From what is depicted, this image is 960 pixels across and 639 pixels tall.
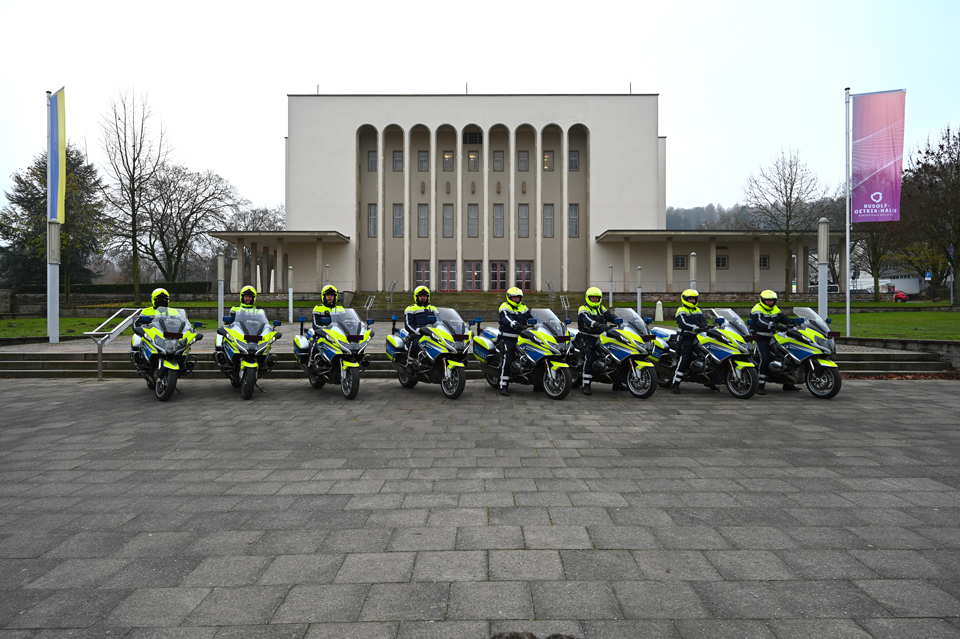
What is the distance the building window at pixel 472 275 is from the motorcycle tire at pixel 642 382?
31.6m

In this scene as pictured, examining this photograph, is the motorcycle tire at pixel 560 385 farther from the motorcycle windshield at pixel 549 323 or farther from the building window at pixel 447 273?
the building window at pixel 447 273

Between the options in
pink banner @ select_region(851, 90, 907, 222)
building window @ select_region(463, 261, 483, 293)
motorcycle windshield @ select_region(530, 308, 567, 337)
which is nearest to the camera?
motorcycle windshield @ select_region(530, 308, 567, 337)

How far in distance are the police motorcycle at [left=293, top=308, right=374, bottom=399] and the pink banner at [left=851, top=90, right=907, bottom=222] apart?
13.9 m

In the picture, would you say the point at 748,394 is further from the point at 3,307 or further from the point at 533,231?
the point at 3,307

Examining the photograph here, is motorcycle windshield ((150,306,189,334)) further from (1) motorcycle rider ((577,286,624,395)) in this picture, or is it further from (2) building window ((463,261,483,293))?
(2) building window ((463,261,483,293))

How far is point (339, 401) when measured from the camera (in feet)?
30.2

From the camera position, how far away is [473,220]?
4119 cm

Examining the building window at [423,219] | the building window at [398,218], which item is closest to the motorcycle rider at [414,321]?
the building window at [423,219]

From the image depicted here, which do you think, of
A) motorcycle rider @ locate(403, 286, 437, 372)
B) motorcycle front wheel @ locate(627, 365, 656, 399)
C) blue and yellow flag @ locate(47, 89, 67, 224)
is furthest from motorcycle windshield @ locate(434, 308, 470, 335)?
blue and yellow flag @ locate(47, 89, 67, 224)

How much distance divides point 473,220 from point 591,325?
3243cm

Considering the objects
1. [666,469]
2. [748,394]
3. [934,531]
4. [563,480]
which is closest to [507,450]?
[563,480]

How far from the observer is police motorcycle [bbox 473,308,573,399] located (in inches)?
→ 367

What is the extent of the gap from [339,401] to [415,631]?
698 centimetres

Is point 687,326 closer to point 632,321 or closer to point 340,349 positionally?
point 632,321
